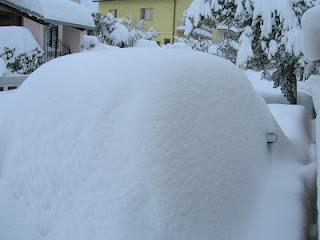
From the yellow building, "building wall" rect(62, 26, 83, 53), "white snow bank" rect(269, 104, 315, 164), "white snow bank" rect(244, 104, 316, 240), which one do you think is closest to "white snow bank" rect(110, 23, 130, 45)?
"building wall" rect(62, 26, 83, 53)

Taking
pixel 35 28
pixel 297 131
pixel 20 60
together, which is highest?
pixel 35 28

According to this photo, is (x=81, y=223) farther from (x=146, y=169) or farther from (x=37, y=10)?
(x=37, y=10)

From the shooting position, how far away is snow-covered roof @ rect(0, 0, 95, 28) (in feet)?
51.0

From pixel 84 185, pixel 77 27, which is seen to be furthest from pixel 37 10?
pixel 84 185

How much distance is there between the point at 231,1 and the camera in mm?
9102

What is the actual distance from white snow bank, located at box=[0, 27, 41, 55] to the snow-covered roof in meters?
4.44

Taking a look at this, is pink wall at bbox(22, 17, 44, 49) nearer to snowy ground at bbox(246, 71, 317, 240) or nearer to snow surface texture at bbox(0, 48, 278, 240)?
snowy ground at bbox(246, 71, 317, 240)

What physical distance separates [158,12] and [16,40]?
98.2ft

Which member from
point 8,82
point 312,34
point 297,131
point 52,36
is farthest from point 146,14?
point 312,34

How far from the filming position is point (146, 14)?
131ft

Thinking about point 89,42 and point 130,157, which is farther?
point 89,42

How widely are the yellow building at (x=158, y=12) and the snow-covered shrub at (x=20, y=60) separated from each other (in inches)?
1091

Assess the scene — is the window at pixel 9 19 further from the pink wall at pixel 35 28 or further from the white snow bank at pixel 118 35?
the white snow bank at pixel 118 35

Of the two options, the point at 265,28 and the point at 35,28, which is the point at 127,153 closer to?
the point at 265,28
